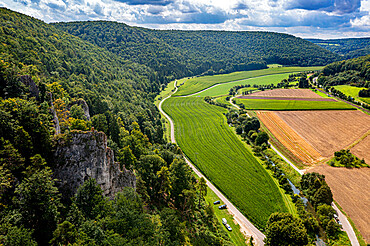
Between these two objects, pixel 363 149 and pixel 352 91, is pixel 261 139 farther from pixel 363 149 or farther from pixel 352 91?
pixel 352 91

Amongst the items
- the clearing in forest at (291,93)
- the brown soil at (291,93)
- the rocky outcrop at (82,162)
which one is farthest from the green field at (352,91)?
the rocky outcrop at (82,162)

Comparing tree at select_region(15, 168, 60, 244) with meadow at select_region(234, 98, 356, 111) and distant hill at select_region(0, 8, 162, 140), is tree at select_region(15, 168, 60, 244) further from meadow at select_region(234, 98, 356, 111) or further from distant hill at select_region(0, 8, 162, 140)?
meadow at select_region(234, 98, 356, 111)

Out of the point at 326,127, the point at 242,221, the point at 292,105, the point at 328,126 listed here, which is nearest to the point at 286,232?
the point at 242,221

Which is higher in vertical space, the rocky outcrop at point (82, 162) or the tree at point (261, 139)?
the rocky outcrop at point (82, 162)

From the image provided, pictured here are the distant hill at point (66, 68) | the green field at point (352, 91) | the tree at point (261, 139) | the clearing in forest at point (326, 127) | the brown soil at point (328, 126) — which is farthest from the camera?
the green field at point (352, 91)

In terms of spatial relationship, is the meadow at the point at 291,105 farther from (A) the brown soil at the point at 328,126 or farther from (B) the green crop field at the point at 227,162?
(B) the green crop field at the point at 227,162

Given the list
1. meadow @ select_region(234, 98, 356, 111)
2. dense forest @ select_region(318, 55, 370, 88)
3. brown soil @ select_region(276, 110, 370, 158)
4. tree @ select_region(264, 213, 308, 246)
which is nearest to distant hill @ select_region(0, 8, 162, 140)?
tree @ select_region(264, 213, 308, 246)

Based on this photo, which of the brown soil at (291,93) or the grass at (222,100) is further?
the grass at (222,100)

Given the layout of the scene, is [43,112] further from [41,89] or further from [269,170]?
[269,170]
